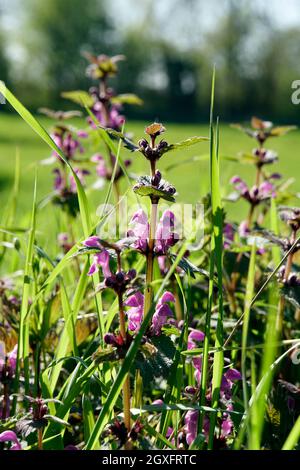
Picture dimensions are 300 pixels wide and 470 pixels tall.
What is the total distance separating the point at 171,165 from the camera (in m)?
1.63

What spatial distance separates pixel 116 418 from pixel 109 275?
195mm

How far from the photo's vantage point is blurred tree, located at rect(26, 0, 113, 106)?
1130 inches

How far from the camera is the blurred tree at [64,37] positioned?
28703 mm

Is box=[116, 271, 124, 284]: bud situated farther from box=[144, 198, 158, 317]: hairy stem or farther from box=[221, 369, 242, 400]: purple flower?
box=[221, 369, 242, 400]: purple flower

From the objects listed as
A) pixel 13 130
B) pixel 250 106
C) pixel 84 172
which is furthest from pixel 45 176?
pixel 250 106

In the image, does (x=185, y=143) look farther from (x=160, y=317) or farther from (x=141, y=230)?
(x=160, y=317)

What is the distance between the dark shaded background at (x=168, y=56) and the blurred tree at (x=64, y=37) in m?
0.05

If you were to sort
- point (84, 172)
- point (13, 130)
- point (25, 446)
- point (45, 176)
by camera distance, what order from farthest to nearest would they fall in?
point (13, 130) < point (45, 176) < point (84, 172) < point (25, 446)

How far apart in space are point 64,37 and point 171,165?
1228 inches

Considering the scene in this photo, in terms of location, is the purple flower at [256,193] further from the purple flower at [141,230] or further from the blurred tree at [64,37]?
the blurred tree at [64,37]

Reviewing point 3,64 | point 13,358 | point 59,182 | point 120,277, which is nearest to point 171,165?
point 59,182

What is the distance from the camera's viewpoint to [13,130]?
17.8 metres

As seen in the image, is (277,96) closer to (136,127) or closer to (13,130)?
(136,127)

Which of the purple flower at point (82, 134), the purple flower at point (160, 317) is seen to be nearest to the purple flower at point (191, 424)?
the purple flower at point (160, 317)
